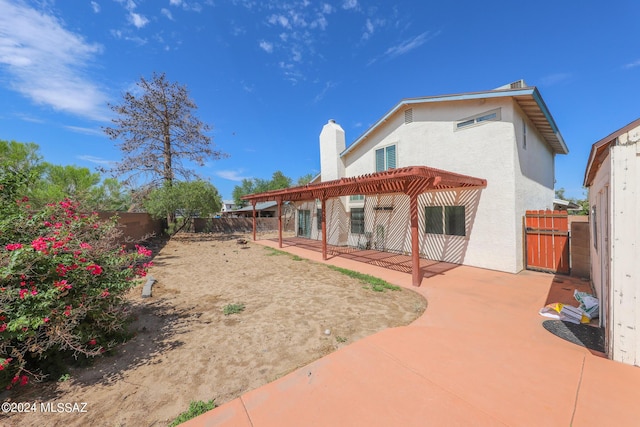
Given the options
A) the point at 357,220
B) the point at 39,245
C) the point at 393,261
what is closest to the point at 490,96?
the point at 393,261

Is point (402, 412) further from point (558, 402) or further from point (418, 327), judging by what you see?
point (418, 327)

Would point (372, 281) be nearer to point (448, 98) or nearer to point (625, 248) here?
point (625, 248)

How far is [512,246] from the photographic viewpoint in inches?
275

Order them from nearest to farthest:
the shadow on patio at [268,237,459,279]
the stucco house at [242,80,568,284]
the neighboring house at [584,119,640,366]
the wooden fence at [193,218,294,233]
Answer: the neighboring house at [584,119,640,366] → the stucco house at [242,80,568,284] → the shadow on patio at [268,237,459,279] → the wooden fence at [193,218,294,233]

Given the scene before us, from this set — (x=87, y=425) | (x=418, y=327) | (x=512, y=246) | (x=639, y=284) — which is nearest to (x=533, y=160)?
(x=512, y=246)

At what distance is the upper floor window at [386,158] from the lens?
10.3 meters

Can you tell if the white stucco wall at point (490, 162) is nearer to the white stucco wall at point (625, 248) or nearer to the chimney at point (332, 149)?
the chimney at point (332, 149)

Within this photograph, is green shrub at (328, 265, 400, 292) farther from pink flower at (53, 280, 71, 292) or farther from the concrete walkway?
pink flower at (53, 280, 71, 292)

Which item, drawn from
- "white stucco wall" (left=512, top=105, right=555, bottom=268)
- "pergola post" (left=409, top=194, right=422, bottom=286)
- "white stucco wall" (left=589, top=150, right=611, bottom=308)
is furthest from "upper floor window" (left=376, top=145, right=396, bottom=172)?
"white stucco wall" (left=589, top=150, right=611, bottom=308)

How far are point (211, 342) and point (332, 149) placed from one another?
1141 centimetres

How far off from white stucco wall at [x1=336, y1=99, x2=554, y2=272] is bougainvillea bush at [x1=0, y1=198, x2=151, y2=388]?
881 centimetres

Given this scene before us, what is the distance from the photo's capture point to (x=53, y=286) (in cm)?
262

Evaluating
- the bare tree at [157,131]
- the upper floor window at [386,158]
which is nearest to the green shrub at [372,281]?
Answer: the upper floor window at [386,158]

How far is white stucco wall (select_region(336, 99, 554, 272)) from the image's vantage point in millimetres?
7023
